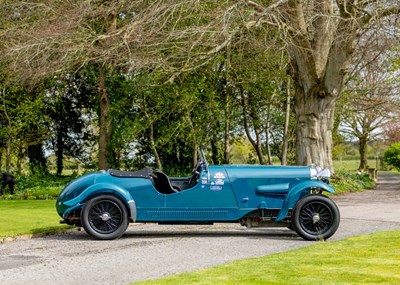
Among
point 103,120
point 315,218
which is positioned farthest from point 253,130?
point 315,218

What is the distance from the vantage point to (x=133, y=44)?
19844mm

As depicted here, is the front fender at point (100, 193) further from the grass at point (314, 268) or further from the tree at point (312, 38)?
the tree at point (312, 38)

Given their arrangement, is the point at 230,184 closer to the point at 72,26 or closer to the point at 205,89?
the point at 72,26

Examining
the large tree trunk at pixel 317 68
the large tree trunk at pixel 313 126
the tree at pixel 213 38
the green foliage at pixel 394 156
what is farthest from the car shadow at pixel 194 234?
the green foliage at pixel 394 156

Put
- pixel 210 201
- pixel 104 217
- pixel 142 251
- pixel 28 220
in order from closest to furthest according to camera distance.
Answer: pixel 142 251, pixel 104 217, pixel 210 201, pixel 28 220

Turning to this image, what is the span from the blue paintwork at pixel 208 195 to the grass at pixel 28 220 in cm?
96

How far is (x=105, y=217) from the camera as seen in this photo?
10258mm

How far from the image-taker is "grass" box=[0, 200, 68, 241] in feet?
36.2

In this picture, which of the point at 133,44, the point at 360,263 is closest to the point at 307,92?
the point at 133,44

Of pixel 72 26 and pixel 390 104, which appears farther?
pixel 390 104

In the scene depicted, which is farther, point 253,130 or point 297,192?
point 253,130

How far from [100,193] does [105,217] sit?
1.29 feet

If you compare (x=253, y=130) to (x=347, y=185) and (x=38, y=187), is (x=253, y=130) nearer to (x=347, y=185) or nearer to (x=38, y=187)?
(x=347, y=185)

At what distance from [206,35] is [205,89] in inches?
287
